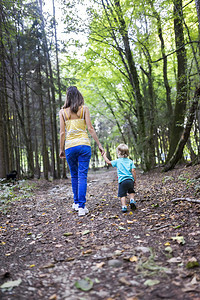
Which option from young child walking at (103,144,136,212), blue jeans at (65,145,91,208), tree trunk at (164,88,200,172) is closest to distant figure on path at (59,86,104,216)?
blue jeans at (65,145,91,208)

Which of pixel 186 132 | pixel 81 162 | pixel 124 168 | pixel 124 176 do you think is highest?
pixel 186 132

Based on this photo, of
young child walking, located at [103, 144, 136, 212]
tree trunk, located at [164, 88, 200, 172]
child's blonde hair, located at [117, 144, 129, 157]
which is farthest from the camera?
tree trunk, located at [164, 88, 200, 172]

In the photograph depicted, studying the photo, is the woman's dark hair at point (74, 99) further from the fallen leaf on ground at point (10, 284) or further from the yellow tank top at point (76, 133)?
the fallen leaf on ground at point (10, 284)

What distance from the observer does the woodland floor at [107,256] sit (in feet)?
5.60

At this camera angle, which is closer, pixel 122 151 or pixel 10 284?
pixel 10 284

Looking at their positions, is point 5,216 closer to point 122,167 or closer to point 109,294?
point 122,167

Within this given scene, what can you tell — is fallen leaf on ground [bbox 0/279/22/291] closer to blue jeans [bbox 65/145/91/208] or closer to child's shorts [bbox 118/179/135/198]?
blue jeans [bbox 65/145/91/208]

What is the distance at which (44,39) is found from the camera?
45.1 ft

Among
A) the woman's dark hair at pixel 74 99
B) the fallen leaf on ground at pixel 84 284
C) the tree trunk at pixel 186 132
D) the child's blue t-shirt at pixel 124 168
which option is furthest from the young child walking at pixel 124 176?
the tree trunk at pixel 186 132

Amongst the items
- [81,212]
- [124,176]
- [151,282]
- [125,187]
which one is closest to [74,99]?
[124,176]

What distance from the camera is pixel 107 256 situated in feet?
7.51

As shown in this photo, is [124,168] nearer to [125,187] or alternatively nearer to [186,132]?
[125,187]

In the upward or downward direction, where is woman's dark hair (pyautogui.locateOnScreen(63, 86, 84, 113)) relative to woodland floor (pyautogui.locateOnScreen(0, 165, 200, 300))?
upward

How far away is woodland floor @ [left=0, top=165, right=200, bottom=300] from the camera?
171 centimetres
